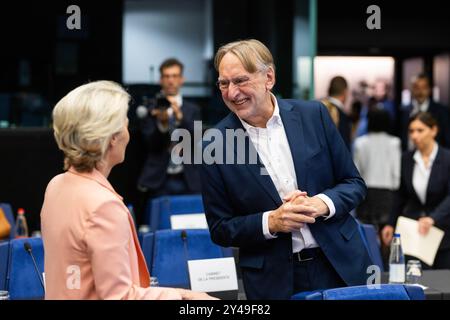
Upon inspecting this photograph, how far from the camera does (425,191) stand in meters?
6.02

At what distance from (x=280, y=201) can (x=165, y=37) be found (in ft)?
27.3

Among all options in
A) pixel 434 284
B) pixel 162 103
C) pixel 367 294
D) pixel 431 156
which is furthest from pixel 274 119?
pixel 162 103

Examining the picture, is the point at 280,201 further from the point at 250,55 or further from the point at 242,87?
the point at 250,55

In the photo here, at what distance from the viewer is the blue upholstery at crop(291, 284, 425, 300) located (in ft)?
9.17

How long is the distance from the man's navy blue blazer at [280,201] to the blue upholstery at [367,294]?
11.9 inches

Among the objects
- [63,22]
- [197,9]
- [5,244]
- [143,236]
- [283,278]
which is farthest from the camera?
[197,9]

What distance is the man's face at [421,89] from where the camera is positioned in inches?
365

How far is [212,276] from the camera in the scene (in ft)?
13.2

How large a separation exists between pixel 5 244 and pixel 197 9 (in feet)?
24.6

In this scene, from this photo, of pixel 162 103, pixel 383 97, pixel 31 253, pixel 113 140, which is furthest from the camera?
pixel 383 97

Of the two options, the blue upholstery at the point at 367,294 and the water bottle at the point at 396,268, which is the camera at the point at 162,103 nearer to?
the water bottle at the point at 396,268
